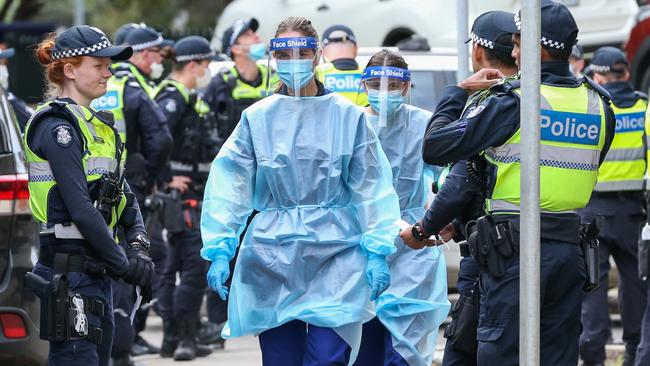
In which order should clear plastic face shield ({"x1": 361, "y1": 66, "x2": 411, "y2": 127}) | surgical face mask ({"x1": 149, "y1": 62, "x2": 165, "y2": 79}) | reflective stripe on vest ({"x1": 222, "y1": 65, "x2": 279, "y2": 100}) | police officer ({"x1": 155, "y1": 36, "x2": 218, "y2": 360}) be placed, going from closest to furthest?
clear plastic face shield ({"x1": 361, "y1": 66, "x2": 411, "y2": 127}) → police officer ({"x1": 155, "y1": 36, "x2": 218, "y2": 360}) → surgical face mask ({"x1": 149, "y1": 62, "x2": 165, "y2": 79}) → reflective stripe on vest ({"x1": 222, "y1": 65, "x2": 279, "y2": 100})

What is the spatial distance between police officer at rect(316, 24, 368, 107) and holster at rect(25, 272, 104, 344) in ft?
12.7

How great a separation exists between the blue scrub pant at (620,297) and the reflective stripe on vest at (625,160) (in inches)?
8.5

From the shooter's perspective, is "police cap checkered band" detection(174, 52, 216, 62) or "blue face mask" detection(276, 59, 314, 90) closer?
"blue face mask" detection(276, 59, 314, 90)

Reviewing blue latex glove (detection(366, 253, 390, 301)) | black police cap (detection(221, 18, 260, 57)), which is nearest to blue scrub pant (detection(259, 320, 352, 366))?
blue latex glove (detection(366, 253, 390, 301))

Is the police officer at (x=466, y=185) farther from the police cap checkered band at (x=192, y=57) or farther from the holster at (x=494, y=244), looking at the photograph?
the police cap checkered band at (x=192, y=57)

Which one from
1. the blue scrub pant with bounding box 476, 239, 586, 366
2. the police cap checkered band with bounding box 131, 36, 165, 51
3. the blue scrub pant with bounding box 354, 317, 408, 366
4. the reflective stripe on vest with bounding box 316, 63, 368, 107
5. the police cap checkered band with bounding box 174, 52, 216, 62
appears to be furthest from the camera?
the police cap checkered band with bounding box 174, 52, 216, 62

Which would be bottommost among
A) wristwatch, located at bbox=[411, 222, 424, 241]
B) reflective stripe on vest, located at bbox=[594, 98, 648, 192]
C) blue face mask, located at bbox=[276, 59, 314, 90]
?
reflective stripe on vest, located at bbox=[594, 98, 648, 192]

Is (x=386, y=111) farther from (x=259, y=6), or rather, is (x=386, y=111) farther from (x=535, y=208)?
(x=259, y=6)

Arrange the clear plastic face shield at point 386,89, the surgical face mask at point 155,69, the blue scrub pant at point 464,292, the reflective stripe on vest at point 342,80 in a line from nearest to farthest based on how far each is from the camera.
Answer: the blue scrub pant at point 464,292 < the clear plastic face shield at point 386,89 < the reflective stripe on vest at point 342,80 < the surgical face mask at point 155,69

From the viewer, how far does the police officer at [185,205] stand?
10.6 m

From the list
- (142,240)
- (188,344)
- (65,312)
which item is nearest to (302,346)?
(142,240)

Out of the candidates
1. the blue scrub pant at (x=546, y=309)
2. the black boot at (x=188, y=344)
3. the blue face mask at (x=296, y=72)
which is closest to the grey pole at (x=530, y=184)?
the blue scrub pant at (x=546, y=309)

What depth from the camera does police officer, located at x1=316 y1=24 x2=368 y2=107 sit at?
9961 millimetres

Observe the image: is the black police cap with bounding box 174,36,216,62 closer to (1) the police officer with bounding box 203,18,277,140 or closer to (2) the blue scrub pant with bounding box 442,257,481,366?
(1) the police officer with bounding box 203,18,277,140
